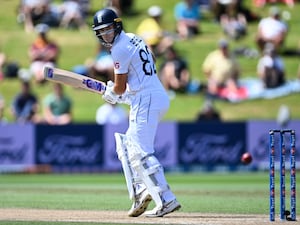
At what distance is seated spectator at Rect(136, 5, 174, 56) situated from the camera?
23969 mm

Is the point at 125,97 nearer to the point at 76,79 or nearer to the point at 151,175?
the point at 76,79

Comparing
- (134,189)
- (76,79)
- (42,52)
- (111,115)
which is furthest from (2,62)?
(134,189)

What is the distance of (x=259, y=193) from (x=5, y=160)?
27.9 feet

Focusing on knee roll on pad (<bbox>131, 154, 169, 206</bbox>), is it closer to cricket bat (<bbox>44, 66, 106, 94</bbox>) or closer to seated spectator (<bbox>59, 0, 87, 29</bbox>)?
cricket bat (<bbox>44, 66, 106, 94</bbox>)

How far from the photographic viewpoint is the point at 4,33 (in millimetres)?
25938

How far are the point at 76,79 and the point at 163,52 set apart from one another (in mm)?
13518

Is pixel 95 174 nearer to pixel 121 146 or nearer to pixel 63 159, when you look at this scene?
pixel 63 159

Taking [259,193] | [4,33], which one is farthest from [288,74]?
[259,193]

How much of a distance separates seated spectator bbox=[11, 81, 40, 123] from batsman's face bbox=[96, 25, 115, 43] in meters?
12.6

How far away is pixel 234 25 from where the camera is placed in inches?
977

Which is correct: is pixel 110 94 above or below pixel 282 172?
above

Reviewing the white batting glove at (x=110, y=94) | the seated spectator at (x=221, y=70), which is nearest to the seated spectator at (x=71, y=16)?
the seated spectator at (x=221, y=70)

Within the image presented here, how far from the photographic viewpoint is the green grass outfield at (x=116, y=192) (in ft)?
37.8

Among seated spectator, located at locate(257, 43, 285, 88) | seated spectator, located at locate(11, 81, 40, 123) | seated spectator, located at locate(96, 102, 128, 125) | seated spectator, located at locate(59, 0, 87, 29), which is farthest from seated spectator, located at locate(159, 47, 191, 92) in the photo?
seated spectator, located at locate(59, 0, 87, 29)
